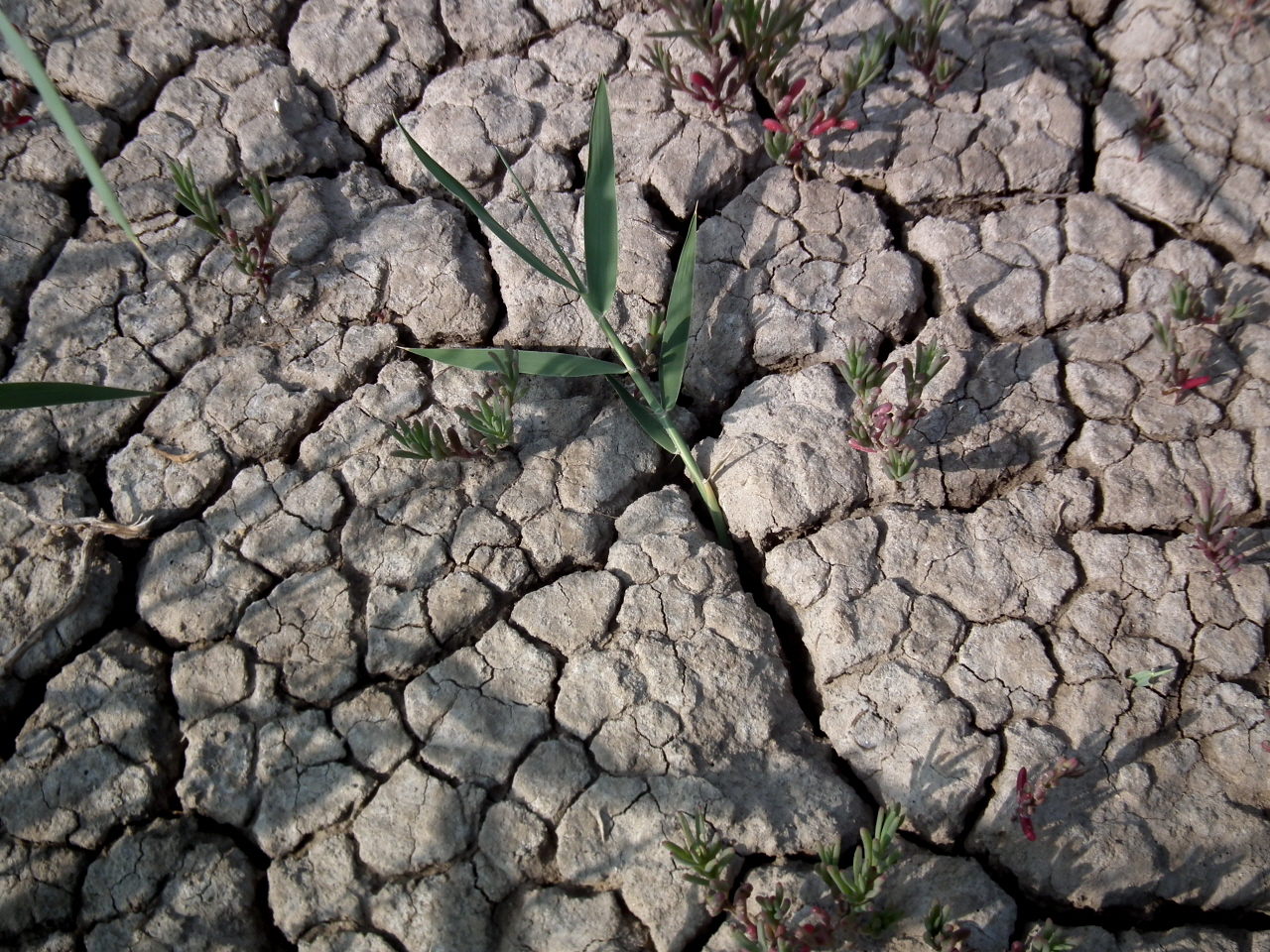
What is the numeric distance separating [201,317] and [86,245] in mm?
533

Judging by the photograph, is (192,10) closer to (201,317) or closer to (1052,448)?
(201,317)

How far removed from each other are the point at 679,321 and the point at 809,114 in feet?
3.02

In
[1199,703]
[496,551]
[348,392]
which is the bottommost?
[1199,703]

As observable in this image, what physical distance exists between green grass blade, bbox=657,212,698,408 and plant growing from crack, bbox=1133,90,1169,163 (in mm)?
1708

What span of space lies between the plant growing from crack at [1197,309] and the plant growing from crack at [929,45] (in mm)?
1093

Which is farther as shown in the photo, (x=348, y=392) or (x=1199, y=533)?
(x=348, y=392)

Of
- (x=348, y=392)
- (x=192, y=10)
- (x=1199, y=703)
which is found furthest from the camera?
(x=192, y=10)

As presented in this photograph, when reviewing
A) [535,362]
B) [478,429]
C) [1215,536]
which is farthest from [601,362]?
[1215,536]

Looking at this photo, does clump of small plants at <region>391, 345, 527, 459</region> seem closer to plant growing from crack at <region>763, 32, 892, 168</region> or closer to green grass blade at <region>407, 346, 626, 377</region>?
green grass blade at <region>407, 346, 626, 377</region>

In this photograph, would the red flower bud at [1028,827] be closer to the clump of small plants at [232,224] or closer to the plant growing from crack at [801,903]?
the plant growing from crack at [801,903]

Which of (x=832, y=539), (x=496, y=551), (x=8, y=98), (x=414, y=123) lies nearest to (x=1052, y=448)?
(x=832, y=539)

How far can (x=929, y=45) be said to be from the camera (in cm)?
304

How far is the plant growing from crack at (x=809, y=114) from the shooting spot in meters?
2.93

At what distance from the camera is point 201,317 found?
9.41 feet
